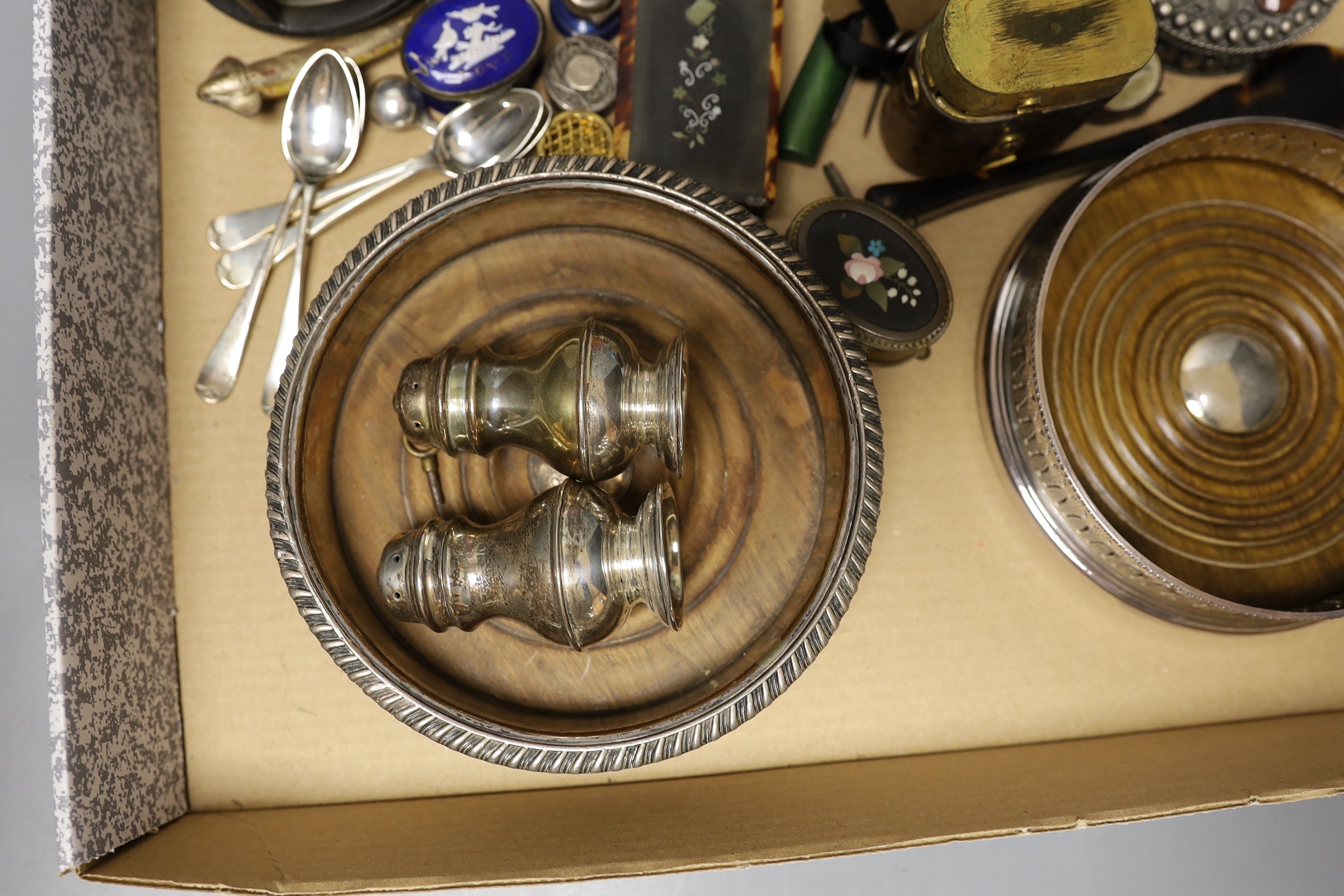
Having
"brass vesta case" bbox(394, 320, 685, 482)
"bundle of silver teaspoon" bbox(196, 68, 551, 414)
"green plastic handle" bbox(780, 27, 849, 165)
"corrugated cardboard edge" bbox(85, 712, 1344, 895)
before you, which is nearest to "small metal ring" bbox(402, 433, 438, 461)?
"brass vesta case" bbox(394, 320, 685, 482)

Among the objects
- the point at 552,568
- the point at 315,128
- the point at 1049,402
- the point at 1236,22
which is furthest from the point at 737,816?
the point at 1236,22

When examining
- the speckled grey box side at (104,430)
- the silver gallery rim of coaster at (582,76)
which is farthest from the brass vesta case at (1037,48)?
the speckled grey box side at (104,430)

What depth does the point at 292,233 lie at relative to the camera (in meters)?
0.78

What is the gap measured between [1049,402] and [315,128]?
696mm

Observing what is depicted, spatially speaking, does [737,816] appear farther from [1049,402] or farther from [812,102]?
[812,102]

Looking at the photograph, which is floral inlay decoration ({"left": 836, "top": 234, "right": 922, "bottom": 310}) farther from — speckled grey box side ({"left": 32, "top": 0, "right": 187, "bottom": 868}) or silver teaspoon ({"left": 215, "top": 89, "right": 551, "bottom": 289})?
speckled grey box side ({"left": 32, "top": 0, "right": 187, "bottom": 868})

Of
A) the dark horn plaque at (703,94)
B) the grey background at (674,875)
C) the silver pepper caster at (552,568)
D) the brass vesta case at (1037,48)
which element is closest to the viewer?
the silver pepper caster at (552,568)

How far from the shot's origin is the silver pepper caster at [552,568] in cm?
53

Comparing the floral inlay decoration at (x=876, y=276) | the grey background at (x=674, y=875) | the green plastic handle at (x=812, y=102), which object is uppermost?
the green plastic handle at (x=812, y=102)

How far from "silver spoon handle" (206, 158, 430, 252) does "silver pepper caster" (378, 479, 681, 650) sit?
0.38 m

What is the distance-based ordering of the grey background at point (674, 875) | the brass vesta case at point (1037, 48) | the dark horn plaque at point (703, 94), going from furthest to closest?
the grey background at point (674, 875) → the dark horn plaque at point (703, 94) → the brass vesta case at point (1037, 48)

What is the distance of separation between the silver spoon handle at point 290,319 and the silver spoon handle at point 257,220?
0.02 meters

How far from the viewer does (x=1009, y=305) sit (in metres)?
Result: 0.74

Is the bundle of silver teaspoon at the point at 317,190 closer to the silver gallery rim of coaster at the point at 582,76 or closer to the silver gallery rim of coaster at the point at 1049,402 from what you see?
the silver gallery rim of coaster at the point at 582,76
